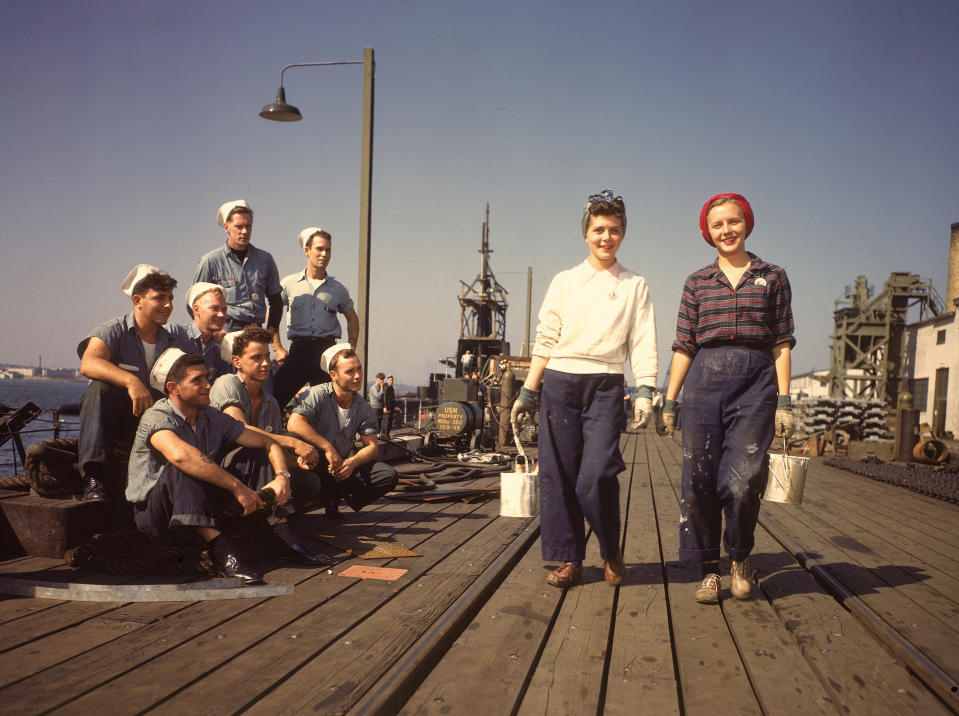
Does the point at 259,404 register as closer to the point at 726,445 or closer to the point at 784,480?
the point at 726,445

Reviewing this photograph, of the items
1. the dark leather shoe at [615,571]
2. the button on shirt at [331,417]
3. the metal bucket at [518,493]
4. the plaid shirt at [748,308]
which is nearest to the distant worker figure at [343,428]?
the button on shirt at [331,417]

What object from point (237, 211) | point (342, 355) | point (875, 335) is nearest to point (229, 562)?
point (342, 355)

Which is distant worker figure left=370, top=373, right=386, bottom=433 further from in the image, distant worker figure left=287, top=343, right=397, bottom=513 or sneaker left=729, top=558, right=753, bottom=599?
sneaker left=729, top=558, right=753, bottom=599

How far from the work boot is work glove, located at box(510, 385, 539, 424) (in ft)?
4.78

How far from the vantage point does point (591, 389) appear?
12.8ft

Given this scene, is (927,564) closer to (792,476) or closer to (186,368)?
(792,476)

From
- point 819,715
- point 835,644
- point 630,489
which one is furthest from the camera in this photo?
point 630,489

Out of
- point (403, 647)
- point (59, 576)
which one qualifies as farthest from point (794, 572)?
point (59, 576)

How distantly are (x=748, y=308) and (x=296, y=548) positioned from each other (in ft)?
9.46

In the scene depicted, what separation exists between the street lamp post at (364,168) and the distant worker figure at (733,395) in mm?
5663

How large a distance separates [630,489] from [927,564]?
406 centimetres

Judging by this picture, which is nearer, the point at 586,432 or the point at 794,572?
the point at 586,432

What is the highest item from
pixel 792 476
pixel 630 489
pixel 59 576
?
pixel 792 476

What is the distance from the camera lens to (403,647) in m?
2.84
